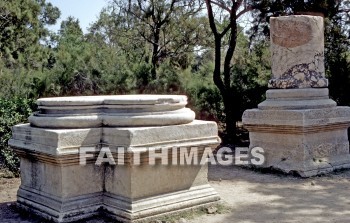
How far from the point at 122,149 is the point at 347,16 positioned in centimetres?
927

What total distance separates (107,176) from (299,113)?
10.8 ft

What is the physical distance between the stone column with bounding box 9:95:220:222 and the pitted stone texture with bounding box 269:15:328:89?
3100 millimetres

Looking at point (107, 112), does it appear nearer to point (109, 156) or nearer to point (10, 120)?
point (109, 156)

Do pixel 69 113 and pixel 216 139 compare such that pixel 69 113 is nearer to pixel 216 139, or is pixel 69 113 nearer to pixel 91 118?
pixel 91 118

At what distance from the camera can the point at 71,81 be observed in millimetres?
12562

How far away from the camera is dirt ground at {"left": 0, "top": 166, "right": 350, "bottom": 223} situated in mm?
4633

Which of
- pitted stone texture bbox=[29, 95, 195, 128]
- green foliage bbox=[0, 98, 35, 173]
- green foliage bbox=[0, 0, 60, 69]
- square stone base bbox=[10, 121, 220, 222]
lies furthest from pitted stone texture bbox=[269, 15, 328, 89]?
green foliage bbox=[0, 0, 60, 69]

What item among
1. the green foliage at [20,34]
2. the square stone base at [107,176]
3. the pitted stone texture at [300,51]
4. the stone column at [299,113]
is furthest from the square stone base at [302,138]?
the green foliage at [20,34]

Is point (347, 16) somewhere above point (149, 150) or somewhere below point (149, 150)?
above

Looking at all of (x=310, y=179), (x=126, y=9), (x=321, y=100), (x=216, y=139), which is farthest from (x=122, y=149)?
(x=126, y=9)

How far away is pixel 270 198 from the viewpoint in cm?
552

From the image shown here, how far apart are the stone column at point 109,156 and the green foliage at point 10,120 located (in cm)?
223

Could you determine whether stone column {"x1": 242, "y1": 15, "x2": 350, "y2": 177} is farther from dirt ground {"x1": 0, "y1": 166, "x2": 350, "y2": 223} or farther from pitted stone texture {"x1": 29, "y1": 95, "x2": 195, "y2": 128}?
pitted stone texture {"x1": 29, "y1": 95, "x2": 195, "y2": 128}

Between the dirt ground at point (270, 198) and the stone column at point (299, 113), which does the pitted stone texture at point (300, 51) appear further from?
the dirt ground at point (270, 198)
